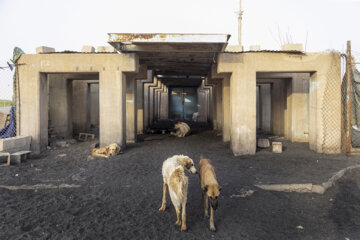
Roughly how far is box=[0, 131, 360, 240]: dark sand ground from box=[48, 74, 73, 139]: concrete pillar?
17.8ft

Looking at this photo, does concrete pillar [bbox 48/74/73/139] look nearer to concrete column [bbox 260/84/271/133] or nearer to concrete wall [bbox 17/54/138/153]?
concrete wall [bbox 17/54/138/153]

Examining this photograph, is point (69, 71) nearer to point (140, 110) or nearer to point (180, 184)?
point (140, 110)

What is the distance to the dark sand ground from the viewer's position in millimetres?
3205

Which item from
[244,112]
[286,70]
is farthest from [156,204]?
[286,70]

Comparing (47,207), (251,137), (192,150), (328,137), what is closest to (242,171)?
(251,137)

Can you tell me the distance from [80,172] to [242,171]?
4.65 meters

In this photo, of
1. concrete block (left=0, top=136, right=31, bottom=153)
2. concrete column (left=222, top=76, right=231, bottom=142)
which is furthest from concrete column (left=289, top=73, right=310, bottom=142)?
concrete block (left=0, top=136, right=31, bottom=153)

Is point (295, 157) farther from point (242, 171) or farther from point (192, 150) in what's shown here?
point (192, 150)

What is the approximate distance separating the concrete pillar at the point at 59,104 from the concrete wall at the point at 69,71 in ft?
10.9

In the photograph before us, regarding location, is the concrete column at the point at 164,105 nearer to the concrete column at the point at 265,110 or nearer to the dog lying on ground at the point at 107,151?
the concrete column at the point at 265,110

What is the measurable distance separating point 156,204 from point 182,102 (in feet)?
96.1

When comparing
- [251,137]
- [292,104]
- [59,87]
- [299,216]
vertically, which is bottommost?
[299,216]

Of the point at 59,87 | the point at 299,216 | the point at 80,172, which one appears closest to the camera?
the point at 299,216

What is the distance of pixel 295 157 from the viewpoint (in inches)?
303
